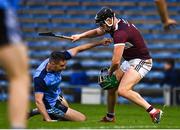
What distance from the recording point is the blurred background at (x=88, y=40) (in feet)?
70.4

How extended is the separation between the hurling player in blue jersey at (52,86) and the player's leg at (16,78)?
586cm

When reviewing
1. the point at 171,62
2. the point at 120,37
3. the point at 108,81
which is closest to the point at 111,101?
the point at 108,81

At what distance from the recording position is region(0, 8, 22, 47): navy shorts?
5094 mm

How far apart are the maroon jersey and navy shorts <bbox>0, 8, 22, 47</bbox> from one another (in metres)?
6.05

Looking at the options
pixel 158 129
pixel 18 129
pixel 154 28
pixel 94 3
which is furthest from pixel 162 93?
pixel 18 129

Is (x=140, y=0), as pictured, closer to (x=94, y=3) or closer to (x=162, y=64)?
(x=94, y=3)

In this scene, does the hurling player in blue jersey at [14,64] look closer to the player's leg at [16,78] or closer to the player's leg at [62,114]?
the player's leg at [16,78]

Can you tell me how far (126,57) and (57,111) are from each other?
1.63 meters

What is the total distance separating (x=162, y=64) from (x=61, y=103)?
11422 mm

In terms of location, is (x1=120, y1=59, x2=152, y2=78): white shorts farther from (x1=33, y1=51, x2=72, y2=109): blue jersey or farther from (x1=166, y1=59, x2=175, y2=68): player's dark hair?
(x1=166, y1=59, x2=175, y2=68): player's dark hair

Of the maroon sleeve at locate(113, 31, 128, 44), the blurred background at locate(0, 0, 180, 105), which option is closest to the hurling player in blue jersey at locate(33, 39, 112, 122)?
the maroon sleeve at locate(113, 31, 128, 44)

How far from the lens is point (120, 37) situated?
11148 mm

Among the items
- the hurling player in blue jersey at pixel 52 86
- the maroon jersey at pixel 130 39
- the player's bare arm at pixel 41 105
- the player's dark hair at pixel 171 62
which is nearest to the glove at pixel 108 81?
the maroon jersey at pixel 130 39

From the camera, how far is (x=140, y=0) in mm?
26438
